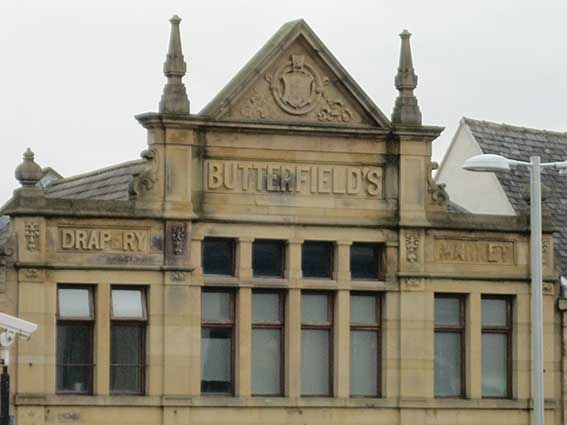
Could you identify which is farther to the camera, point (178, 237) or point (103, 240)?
point (178, 237)

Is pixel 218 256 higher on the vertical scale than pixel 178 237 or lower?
lower

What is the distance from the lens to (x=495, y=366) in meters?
49.1

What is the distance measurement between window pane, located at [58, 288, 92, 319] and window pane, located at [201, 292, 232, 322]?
2.58 metres

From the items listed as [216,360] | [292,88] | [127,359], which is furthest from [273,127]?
[127,359]

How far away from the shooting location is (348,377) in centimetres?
4762

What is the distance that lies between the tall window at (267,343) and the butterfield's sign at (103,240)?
279 centimetres

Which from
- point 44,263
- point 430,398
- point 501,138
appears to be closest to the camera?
point 44,263

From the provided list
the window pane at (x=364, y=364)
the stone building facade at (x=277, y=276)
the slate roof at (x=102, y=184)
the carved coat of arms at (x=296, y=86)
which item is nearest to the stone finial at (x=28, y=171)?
the stone building facade at (x=277, y=276)

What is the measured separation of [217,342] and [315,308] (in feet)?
7.24

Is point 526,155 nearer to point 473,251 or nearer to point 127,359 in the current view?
point 473,251

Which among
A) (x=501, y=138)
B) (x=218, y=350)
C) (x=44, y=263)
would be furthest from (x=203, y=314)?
(x=501, y=138)

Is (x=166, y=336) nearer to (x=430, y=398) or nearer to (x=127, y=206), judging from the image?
(x=127, y=206)

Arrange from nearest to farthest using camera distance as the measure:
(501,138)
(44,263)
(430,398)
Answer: (44,263) → (430,398) → (501,138)

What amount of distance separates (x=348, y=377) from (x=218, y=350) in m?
2.81
